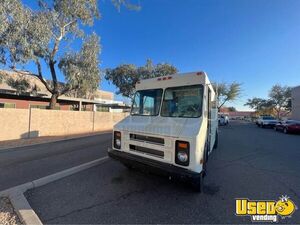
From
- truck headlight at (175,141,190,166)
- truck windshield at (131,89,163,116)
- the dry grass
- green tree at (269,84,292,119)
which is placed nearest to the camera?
the dry grass

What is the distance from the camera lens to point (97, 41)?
14922 mm

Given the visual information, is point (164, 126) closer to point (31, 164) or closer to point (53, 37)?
point (31, 164)

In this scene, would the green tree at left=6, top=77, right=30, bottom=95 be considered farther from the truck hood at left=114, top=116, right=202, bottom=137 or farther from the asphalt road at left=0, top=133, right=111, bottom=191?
the truck hood at left=114, top=116, right=202, bottom=137

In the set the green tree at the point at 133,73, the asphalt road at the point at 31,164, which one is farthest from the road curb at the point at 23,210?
the green tree at the point at 133,73

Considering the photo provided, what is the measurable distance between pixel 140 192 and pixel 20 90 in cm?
1710

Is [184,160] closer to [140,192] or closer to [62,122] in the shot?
[140,192]

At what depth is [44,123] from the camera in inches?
497

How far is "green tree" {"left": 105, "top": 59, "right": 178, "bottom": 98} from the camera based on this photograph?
86.2ft

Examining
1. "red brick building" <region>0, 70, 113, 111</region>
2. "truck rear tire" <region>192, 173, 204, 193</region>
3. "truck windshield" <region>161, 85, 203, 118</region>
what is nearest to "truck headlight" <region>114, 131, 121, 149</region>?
"truck windshield" <region>161, 85, 203, 118</region>

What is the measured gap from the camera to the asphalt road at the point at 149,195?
303 centimetres

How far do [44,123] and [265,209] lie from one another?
13470mm

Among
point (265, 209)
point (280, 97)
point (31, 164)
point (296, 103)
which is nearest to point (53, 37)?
point (31, 164)

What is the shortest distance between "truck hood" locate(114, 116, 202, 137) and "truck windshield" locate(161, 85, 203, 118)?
8.4 inches

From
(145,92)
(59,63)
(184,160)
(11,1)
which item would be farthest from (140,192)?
(59,63)
